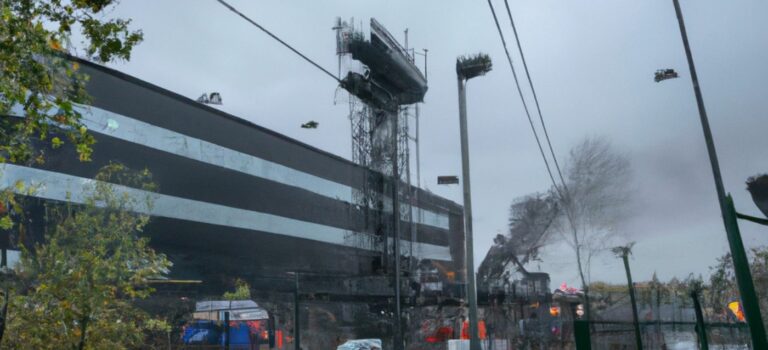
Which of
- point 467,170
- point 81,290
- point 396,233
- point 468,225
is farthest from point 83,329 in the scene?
point 396,233

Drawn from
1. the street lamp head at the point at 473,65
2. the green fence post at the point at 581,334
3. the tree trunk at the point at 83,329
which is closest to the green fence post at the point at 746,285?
the green fence post at the point at 581,334

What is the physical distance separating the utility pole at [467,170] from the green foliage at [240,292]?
16.0 meters

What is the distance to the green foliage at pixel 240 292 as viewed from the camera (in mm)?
33713

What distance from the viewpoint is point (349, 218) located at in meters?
50.7

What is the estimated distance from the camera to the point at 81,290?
959 cm

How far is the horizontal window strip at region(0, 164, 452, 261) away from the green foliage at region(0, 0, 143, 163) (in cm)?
Answer: 1175

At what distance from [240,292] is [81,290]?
86.2ft

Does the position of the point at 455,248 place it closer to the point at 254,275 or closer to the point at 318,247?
the point at 318,247

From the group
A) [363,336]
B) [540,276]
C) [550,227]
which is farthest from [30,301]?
[550,227]

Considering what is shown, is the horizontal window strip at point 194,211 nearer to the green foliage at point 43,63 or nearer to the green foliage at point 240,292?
the green foliage at point 240,292

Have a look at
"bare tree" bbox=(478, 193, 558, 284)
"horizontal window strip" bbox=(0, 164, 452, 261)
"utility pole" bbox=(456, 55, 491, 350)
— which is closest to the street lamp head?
"utility pole" bbox=(456, 55, 491, 350)

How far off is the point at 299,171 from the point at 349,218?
266 inches

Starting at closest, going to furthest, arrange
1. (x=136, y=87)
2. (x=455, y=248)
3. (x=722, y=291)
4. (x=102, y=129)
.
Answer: (x=722, y=291) < (x=102, y=129) < (x=136, y=87) < (x=455, y=248)

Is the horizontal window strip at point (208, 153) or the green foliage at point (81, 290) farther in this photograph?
the horizontal window strip at point (208, 153)
